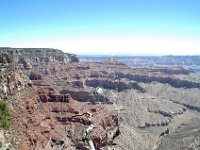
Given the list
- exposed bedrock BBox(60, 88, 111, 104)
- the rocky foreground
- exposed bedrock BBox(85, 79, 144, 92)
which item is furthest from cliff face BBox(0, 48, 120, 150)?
exposed bedrock BBox(85, 79, 144, 92)

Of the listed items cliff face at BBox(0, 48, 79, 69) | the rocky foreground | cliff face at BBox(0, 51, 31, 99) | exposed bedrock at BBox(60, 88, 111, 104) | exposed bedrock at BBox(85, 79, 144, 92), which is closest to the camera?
the rocky foreground

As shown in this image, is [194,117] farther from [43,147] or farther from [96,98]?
[43,147]

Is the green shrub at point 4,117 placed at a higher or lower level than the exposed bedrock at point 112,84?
higher

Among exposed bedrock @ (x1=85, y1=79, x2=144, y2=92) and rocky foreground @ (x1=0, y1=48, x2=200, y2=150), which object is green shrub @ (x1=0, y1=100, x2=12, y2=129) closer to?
rocky foreground @ (x1=0, y1=48, x2=200, y2=150)

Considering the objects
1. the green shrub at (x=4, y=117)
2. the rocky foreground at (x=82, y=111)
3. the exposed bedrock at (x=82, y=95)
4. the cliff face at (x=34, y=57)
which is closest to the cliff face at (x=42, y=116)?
the rocky foreground at (x=82, y=111)

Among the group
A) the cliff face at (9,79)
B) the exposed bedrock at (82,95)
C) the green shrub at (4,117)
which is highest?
the cliff face at (9,79)

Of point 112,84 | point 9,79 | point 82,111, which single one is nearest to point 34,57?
point 112,84

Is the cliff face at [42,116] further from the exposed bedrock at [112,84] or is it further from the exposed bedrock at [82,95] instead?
the exposed bedrock at [112,84]

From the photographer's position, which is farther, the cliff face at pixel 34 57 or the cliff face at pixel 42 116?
the cliff face at pixel 34 57

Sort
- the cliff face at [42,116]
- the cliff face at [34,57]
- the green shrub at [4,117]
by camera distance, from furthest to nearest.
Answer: the cliff face at [34,57]
the cliff face at [42,116]
the green shrub at [4,117]
